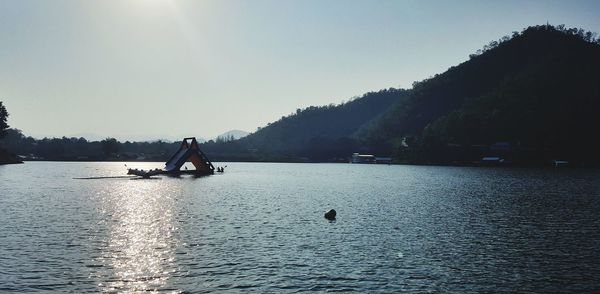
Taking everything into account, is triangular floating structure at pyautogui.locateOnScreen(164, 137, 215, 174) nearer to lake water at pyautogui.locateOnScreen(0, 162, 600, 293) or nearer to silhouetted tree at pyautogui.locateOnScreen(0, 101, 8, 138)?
lake water at pyautogui.locateOnScreen(0, 162, 600, 293)

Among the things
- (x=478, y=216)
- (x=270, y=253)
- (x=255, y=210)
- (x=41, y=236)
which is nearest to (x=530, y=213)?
(x=478, y=216)

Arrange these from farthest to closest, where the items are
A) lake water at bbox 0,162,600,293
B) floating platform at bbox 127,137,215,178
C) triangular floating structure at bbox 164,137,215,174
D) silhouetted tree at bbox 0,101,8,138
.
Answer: silhouetted tree at bbox 0,101,8,138 → triangular floating structure at bbox 164,137,215,174 → floating platform at bbox 127,137,215,178 → lake water at bbox 0,162,600,293

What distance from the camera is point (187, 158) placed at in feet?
458

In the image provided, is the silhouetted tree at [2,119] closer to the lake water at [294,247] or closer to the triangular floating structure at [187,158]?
the triangular floating structure at [187,158]

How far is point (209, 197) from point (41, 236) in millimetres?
39302

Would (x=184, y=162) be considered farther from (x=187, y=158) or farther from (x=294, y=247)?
(x=294, y=247)

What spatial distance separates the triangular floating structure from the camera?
138m

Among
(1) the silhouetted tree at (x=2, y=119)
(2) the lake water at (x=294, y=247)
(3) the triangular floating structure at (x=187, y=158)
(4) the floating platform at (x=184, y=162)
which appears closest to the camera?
(2) the lake water at (x=294, y=247)

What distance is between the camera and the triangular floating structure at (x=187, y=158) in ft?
453

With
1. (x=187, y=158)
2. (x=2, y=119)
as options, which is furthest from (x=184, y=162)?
(x=2, y=119)

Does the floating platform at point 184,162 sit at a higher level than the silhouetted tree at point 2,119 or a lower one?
lower

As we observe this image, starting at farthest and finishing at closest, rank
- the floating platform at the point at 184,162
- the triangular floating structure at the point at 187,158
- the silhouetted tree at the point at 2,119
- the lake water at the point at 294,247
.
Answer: the silhouetted tree at the point at 2,119
the triangular floating structure at the point at 187,158
the floating platform at the point at 184,162
the lake water at the point at 294,247

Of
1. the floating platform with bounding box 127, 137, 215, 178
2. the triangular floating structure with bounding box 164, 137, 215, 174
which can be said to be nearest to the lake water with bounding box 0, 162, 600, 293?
the floating platform with bounding box 127, 137, 215, 178

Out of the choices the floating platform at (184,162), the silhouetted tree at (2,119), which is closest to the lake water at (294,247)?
the floating platform at (184,162)
